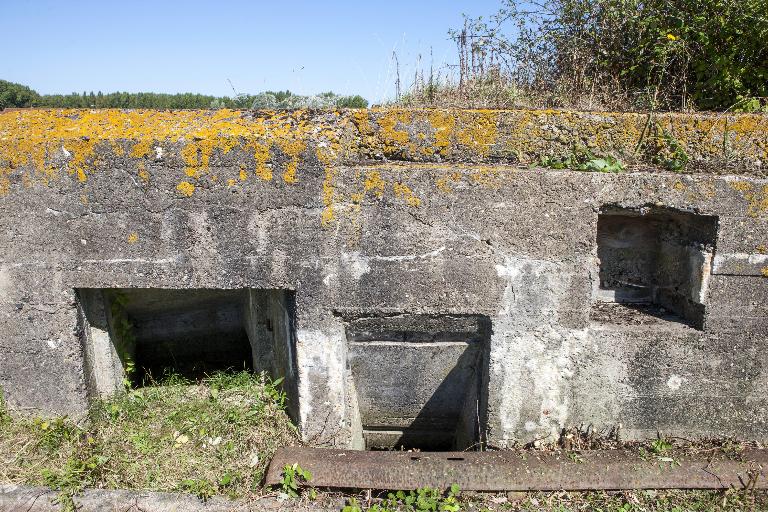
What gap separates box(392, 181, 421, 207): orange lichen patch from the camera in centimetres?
265

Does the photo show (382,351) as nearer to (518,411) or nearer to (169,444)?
(518,411)

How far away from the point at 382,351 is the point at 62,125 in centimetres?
220

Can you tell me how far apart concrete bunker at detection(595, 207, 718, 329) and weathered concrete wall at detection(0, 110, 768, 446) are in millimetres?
77

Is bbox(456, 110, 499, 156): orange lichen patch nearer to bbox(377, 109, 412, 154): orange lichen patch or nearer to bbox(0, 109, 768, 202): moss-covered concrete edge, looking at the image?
bbox(0, 109, 768, 202): moss-covered concrete edge

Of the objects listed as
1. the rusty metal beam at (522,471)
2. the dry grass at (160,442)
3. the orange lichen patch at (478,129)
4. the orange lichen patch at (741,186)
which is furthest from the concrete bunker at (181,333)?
the orange lichen patch at (741,186)

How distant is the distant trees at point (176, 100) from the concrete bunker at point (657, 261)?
2.11 meters

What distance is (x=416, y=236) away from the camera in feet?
8.87

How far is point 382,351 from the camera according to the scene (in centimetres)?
316

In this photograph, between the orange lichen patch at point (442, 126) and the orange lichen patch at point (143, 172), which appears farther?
the orange lichen patch at point (442, 126)

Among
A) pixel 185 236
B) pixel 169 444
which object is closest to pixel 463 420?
pixel 169 444

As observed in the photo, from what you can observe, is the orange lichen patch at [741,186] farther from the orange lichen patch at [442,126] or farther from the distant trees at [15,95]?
the distant trees at [15,95]

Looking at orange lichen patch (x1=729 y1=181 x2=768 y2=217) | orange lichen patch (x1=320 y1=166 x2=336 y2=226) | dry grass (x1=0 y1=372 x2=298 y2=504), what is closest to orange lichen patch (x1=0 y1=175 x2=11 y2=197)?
dry grass (x1=0 y1=372 x2=298 y2=504)

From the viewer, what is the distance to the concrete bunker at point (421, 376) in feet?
9.71

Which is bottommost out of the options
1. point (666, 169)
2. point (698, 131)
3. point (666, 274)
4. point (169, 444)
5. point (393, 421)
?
point (393, 421)
